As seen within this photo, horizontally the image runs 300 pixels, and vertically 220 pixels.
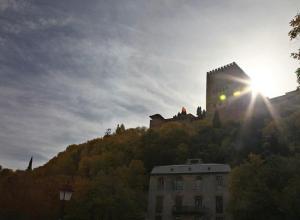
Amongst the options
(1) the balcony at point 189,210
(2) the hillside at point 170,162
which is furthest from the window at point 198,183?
(2) the hillside at point 170,162

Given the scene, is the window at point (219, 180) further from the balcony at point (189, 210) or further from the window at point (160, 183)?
the window at point (160, 183)

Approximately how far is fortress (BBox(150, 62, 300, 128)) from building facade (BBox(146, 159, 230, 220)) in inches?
1307

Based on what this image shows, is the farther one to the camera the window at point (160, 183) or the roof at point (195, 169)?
the window at point (160, 183)

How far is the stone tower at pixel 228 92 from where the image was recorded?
94.1m

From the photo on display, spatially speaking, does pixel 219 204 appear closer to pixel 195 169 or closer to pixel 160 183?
pixel 195 169

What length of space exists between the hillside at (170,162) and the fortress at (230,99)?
1116 centimetres

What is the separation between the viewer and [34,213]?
57.0 metres

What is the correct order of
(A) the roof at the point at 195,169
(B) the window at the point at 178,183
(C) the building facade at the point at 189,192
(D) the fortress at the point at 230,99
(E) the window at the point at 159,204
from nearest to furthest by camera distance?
(C) the building facade at the point at 189,192
(A) the roof at the point at 195,169
(E) the window at the point at 159,204
(B) the window at the point at 178,183
(D) the fortress at the point at 230,99

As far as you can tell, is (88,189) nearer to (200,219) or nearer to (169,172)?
(169,172)

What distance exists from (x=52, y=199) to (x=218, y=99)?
65.9 m

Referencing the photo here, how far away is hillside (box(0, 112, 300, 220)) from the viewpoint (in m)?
38.5

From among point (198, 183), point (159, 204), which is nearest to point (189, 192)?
point (198, 183)

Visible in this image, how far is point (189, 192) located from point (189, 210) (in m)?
3.62

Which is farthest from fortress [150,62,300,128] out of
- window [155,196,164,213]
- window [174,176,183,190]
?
window [155,196,164,213]
